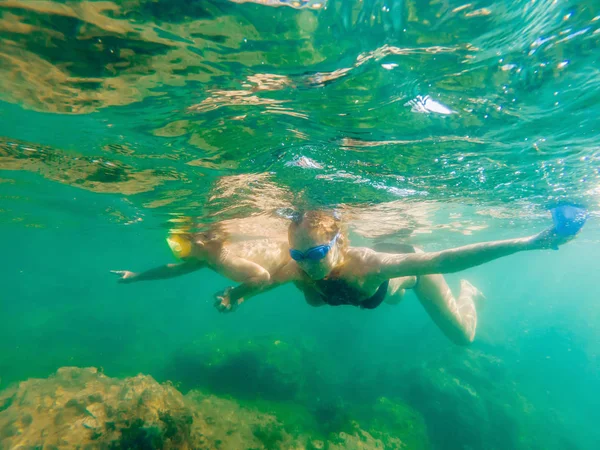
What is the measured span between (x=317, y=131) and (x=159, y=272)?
5982mm

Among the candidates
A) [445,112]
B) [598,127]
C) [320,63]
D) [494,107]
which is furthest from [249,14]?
[598,127]

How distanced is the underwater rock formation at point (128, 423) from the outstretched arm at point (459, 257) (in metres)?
6.53

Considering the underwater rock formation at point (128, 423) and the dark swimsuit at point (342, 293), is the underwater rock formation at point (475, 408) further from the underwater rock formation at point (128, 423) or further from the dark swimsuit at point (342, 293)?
the dark swimsuit at point (342, 293)

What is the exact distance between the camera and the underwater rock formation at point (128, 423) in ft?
23.5

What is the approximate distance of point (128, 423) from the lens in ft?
23.8

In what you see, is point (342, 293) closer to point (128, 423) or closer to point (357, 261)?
point (357, 261)

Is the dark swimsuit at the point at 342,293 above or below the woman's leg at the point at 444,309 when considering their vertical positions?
above

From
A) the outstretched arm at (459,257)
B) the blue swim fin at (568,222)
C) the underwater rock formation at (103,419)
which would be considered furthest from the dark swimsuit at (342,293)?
the underwater rock formation at (103,419)

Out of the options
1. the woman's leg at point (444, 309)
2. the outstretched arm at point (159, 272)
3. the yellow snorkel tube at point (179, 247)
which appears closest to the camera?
the outstretched arm at point (159, 272)

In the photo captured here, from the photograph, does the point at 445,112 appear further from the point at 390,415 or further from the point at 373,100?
the point at 390,415

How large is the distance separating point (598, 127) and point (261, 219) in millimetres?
11953

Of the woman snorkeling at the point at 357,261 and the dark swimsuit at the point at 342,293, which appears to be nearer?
the woman snorkeling at the point at 357,261

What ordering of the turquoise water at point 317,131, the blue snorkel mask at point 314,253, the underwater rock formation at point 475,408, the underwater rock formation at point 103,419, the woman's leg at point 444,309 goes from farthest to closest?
1. the underwater rock formation at point 475,408
2. the woman's leg at point 444,309
3. the underwater rock formation at point 103,419
4. the blue snorkel mask at point 314,253
5. the turquoise water at point 317,131

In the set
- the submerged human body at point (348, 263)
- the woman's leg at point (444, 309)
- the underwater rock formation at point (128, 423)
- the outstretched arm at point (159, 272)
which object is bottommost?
the underwater rock formation at point (128, 423)
